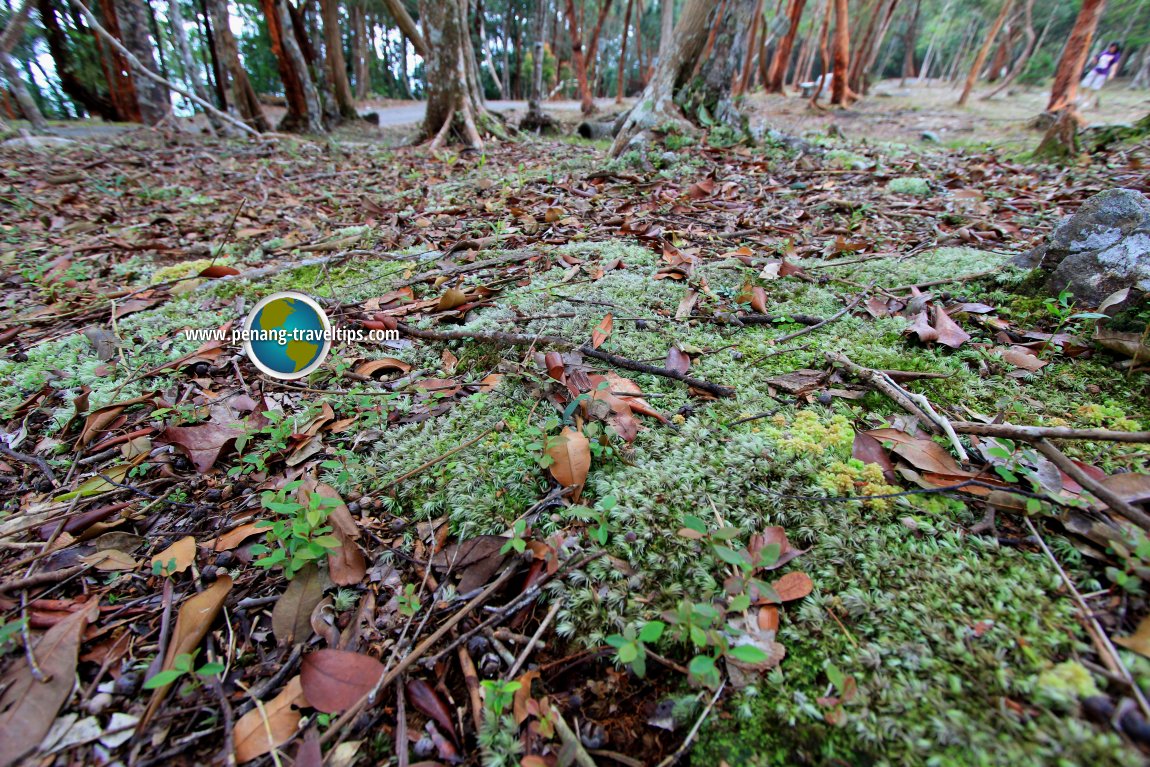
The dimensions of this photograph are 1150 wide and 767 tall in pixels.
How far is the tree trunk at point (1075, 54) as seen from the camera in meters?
8.05

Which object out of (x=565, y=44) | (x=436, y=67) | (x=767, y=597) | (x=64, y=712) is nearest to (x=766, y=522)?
(x=767, y=597)

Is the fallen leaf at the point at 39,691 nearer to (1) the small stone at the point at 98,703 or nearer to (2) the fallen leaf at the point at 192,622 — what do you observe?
(1) the small stone at the point at 98,703

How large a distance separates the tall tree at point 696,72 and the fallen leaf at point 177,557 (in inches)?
224

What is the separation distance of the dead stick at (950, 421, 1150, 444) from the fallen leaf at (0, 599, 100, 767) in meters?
2.29

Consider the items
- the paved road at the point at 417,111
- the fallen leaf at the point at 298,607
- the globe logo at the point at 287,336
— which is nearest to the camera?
the fallen leaf at the point at 298,607

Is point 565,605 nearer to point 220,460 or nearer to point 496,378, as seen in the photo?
point 496,378

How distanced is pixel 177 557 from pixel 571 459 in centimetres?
112

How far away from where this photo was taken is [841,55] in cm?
1363

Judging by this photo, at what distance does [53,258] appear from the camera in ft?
12.3

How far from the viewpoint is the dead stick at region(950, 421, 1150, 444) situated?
120 centimetres

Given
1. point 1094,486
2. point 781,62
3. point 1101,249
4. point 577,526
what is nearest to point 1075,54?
point 1101,249

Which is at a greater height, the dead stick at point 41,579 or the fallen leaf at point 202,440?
the fallen leaf at point 202,440

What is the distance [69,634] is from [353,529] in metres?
0.64

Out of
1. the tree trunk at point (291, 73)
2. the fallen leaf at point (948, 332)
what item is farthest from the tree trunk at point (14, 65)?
the fallen leaf at point (948, 332)
